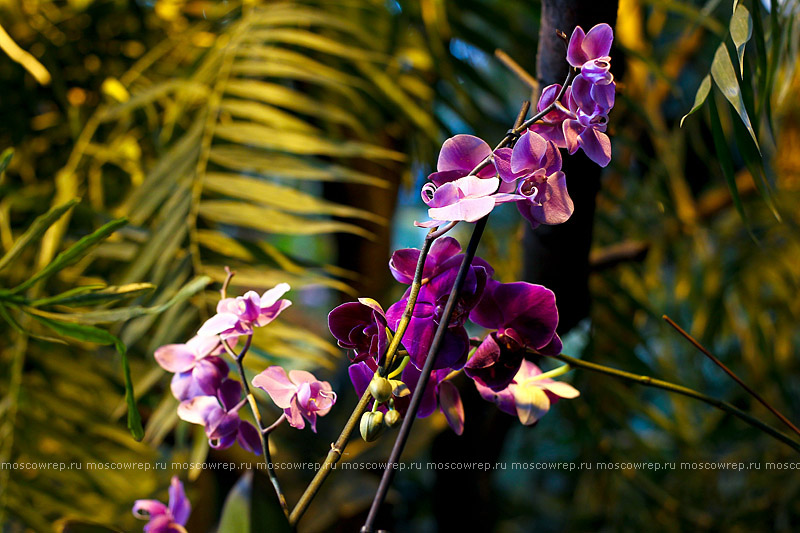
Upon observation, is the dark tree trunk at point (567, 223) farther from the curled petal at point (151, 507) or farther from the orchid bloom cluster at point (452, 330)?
the curled petal at point (151, 507)

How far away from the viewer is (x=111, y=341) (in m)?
0.21

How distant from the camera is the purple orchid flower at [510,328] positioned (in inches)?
6.9

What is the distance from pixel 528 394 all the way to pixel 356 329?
0.21 feet

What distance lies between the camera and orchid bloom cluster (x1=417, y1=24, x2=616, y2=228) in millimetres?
155

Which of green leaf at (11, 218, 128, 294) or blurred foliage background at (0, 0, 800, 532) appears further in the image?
blurred foliage background at (0, 0, 800, 532)

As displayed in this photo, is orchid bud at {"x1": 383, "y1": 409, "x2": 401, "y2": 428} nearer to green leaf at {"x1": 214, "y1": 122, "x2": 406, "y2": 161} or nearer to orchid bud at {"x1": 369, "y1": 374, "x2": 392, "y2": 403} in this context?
orchid bud at {"x1": 369, "y1": 374, "x2": 392, "y2": 403}

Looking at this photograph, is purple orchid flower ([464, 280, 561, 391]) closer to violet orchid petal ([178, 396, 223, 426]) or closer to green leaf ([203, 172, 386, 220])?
violet orchid petal ([178, 396, 223, 426])

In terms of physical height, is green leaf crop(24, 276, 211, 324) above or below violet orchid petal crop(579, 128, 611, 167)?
below

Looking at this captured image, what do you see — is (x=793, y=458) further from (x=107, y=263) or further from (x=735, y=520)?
(x=107, y=263)

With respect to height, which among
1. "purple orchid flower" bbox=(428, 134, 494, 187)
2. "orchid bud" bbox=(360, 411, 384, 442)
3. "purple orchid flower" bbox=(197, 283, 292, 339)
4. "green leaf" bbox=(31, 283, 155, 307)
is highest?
"purple orchid flower" bbox=(428, 134, 494, 187)

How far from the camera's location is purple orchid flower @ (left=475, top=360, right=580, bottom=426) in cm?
19

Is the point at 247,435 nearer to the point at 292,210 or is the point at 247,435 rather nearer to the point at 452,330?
the point at 452,330

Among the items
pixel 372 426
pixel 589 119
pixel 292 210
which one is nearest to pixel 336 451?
pixel 372 426

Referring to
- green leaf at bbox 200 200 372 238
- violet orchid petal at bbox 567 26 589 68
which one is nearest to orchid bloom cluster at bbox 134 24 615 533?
violet orchid petal at bbox 567 26 589 68
